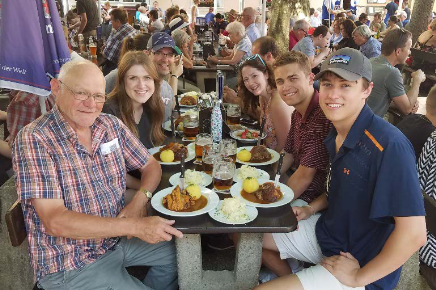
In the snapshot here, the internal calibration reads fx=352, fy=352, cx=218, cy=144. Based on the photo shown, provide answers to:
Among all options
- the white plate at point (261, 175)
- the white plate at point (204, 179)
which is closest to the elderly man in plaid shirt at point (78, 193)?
the white plate at point (204, 179)

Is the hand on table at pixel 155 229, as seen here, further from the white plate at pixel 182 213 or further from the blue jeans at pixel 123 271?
the blue jeans at pixel 123 271

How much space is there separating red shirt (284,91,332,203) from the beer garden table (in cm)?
28

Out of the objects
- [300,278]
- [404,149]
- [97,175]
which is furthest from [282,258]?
[97,175]

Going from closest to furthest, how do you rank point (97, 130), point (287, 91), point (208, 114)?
point (97, 130)
point (287, 91)
point (208, 114)

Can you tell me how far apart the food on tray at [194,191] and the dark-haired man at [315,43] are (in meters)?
5.77

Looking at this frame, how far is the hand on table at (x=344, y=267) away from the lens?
69.3 inches

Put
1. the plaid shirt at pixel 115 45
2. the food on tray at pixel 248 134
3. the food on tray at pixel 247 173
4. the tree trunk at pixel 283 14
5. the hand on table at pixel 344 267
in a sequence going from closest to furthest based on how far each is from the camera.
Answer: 1. the hand on table at pixel 344 267
2. the food on tray at pixel 247 173
3. the food on tray at pixel 248 134
4. the plaid shirt at pixel 115 45
5. the tree trunk at pixel 283 14

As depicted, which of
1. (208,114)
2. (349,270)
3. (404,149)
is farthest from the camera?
(208,114)

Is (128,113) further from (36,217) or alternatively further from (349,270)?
(349,270)

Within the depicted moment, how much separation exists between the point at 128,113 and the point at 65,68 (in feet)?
2.78

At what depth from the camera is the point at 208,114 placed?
3047 mm

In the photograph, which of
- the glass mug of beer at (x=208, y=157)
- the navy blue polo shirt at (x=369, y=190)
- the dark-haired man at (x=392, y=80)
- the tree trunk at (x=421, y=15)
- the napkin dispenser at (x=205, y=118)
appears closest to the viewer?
the navy blue polo shirt at (x=369, y=190)

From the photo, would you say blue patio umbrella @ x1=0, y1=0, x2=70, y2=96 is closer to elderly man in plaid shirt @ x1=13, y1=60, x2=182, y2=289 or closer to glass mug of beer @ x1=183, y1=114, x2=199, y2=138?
elderly man in plaid shirt @ x1=13, y1=60, x2=182, y2=289

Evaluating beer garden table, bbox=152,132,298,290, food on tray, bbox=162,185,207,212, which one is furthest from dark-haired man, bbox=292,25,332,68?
food on tray, bbox=162,185,207,212
